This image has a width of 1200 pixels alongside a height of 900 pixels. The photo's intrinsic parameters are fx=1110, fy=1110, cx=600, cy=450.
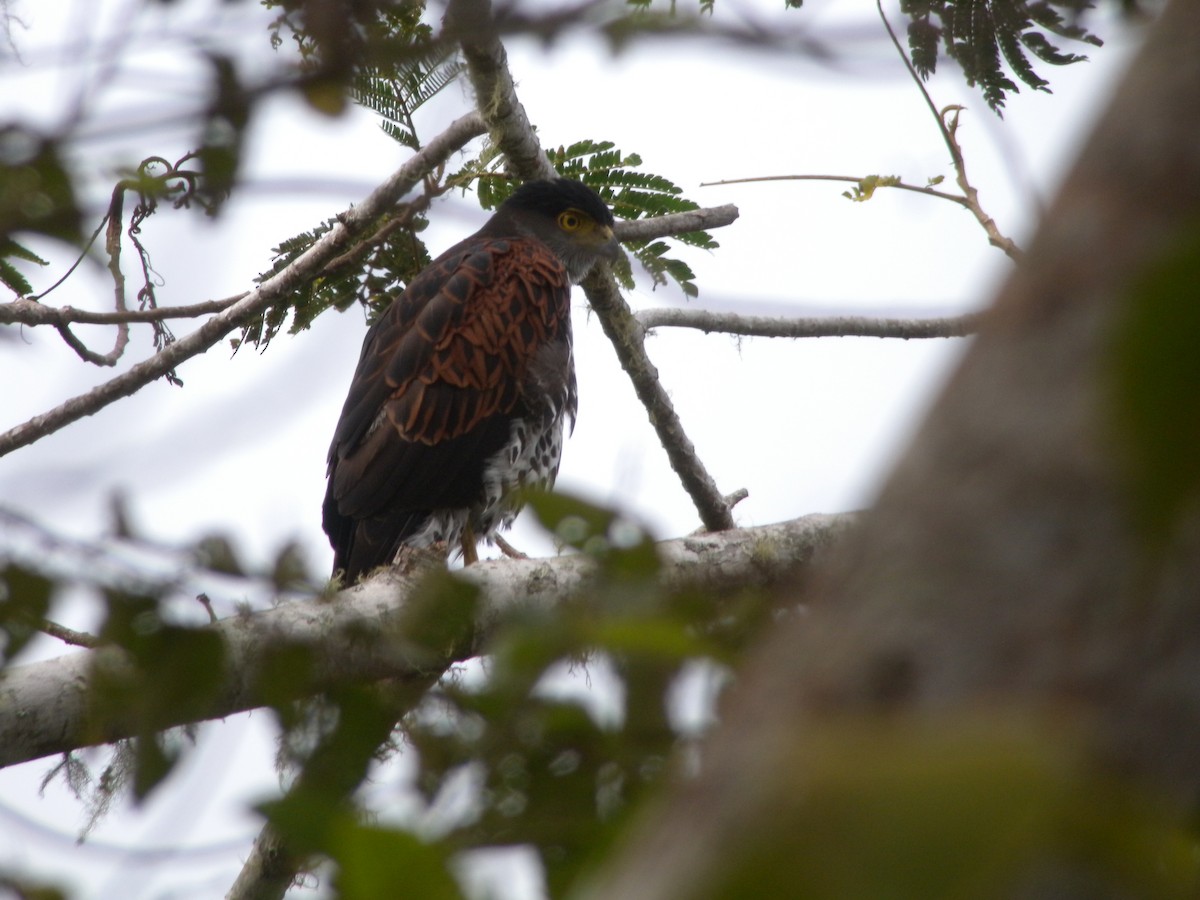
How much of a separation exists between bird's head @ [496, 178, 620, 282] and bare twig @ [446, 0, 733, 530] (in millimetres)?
134

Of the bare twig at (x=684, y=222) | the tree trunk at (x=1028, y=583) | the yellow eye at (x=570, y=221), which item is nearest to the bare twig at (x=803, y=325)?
the bare twig at (x=684, y=222)

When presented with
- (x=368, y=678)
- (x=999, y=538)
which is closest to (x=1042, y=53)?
(x=368, y=678)

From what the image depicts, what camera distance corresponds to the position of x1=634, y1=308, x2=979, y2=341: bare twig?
5.60 metres

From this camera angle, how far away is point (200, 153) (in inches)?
61.4

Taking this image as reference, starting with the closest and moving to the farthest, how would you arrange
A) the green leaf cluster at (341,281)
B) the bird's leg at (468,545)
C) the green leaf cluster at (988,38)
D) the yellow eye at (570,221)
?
the green leaf cluster at (988,38) < the green leaf cluster at (341,281) < the bird's leg at (468,545) < the yellow eye at (570,221)

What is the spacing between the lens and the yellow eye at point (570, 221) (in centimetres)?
603

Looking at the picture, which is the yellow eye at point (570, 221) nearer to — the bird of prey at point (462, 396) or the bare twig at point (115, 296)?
the bird of prey at point (462, 396)

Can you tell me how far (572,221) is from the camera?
6055 millimetres

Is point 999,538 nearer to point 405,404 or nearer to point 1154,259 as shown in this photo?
point 1154,259

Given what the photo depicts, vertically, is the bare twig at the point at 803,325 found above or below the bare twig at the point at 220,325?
below

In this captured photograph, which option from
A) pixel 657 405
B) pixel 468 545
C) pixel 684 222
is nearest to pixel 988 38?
pixel 684 222

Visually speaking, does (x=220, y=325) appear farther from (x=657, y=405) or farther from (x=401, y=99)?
(x=657, y=405)

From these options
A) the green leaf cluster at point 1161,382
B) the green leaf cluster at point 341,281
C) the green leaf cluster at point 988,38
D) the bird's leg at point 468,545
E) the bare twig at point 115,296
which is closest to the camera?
the green leaf cluster at point 1161,382

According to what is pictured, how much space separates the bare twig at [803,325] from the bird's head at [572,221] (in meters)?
0.55
